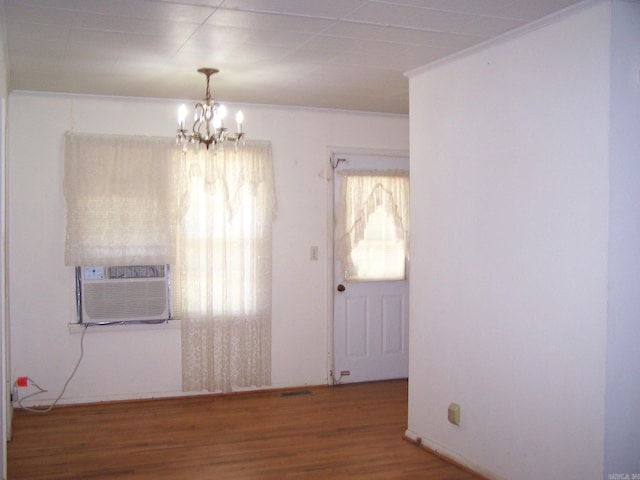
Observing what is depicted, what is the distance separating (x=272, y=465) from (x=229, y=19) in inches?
101

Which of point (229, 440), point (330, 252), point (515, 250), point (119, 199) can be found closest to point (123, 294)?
point (119, 199)

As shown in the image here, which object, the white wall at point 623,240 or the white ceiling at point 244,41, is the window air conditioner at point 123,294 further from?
the white wall at point 623,240

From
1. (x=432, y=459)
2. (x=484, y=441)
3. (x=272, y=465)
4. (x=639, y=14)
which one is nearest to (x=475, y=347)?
(x=484, y=441)

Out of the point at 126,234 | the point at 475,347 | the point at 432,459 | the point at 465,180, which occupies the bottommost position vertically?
the point at 432,459

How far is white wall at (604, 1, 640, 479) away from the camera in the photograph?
2.89 meters

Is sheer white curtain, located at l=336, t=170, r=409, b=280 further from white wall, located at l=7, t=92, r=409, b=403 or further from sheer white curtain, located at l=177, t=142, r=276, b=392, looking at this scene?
sheer white curtain, located at l=177, t=142, r=276, b=392

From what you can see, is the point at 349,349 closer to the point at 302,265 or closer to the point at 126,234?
the point at 302,265

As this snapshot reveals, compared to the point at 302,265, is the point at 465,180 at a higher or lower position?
higher

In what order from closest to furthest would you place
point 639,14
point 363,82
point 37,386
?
point 639,14
point 363,82
point 37,386

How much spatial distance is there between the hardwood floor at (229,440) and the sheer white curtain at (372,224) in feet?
3.78

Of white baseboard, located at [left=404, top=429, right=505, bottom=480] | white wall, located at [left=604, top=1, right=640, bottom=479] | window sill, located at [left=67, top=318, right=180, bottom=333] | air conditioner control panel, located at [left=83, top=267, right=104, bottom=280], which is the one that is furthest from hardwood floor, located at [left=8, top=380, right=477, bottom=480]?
white wall, located at [left=604, top=1, right=640, bottom=479]

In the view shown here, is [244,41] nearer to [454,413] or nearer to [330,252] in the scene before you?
[454,413]

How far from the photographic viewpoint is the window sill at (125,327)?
5.21m

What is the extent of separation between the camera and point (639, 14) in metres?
2.90
